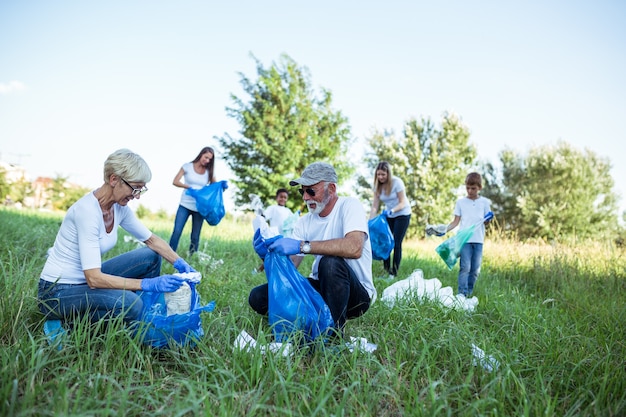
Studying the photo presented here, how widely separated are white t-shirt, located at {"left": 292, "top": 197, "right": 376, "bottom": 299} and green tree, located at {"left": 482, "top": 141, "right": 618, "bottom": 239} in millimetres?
18870

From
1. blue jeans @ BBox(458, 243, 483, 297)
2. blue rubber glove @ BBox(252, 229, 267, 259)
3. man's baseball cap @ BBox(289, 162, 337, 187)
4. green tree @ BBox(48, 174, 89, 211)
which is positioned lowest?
A: green tree @ BBox(48, 174, 89, 211)

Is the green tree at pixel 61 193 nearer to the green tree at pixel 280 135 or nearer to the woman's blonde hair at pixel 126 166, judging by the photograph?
the green tree at pixel 280 135

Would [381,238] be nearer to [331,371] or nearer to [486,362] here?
[486,362]

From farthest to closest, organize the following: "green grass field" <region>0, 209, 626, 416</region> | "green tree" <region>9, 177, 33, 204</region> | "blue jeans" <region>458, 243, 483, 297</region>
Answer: "green tree" <region>9, 177, 33, 204</region>, "blue jeans" <region>458, 243, 483, 297</region>, "green grass field" <region>0, 209, 626, 416</region>

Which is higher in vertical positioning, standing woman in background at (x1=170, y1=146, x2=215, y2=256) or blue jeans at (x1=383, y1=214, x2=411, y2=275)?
standing woman in background at (x1=170, y1=146, x2=215, y2=256)

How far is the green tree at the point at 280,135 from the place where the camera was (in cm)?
1578

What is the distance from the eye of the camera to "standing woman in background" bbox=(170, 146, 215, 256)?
16.2ft

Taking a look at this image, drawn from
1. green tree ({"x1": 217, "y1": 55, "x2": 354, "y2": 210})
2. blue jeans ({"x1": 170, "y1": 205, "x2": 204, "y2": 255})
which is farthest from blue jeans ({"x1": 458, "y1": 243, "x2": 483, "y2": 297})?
green tree ({"x1": 217, "y1": 55, "x2": 354, "y2": 210})

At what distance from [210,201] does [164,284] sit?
9.37 feet

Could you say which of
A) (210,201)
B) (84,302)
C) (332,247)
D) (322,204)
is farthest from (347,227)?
(210,201)

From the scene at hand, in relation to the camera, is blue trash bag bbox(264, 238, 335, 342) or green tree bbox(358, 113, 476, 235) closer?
blue trash bag bbox(264, 238, 335, 342)

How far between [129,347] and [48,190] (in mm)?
20771

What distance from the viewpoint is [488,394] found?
71.4 inches

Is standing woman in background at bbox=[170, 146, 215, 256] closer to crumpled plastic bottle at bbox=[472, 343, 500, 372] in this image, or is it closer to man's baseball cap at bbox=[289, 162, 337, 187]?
man's baseball cap at bbox=[289, 162, 337, 187]
